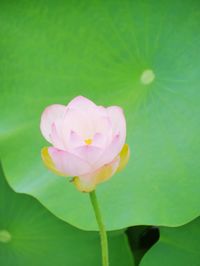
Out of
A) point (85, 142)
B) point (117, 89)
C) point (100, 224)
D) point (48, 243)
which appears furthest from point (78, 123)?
point (48, 243)

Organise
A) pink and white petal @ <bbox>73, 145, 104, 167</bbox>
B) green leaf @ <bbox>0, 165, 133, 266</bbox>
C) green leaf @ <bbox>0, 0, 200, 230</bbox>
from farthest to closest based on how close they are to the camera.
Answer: green leaf @ <bbox>0, 165, 133, 266</bbox> → green leaf @ <bbox>0, 0, 200, 230</bbox> → pink and white petal @ <bbox>73, 145, 104, 167</bbox>

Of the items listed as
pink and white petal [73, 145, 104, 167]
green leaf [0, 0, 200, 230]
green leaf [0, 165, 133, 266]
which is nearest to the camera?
pink and white petal [73, 145, 104, 167]

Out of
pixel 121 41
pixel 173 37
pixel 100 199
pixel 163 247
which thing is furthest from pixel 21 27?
pixel 163 247

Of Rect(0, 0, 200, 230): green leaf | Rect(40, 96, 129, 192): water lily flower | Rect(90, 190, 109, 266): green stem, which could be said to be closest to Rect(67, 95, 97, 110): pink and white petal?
Rect(40, 96, 129, 192): water lily flower

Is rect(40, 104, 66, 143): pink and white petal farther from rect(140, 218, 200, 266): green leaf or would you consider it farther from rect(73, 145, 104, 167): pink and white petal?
rect(140, 218, 200, 266): green leaf

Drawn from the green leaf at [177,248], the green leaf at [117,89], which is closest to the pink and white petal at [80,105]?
the green leaf at [117,89]

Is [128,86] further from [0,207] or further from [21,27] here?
[0,207]

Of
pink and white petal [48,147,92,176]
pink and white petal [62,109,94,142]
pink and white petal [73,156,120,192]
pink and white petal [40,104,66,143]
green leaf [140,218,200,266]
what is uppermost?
pink and white petal [40,104,66,143]
